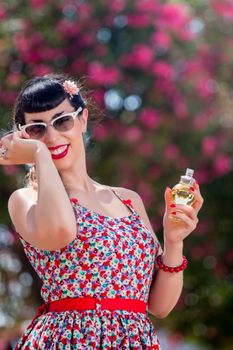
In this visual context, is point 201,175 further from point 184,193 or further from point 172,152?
point 184,193

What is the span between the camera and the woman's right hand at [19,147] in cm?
322

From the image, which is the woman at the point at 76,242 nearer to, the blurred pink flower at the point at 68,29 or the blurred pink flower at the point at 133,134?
the blurred pink flower at the point at 133,134

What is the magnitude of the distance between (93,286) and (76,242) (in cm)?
14

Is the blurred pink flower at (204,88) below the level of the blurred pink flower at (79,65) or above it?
below

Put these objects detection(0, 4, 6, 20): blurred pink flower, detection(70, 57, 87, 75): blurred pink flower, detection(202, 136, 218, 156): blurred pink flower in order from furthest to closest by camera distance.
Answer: detection(202, 136, 218, 156): blurred pink flower < detection(0, 4, 6, 20): blurred pink flower < detection(70, 57, 87, 75): blurred pink flower

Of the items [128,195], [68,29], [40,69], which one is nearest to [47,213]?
[128,195]

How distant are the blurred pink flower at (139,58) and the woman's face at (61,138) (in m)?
5.28

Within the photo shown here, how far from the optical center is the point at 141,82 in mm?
8797

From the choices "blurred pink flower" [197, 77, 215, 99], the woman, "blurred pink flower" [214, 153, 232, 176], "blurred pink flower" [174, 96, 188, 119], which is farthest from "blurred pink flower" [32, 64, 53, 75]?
the woman

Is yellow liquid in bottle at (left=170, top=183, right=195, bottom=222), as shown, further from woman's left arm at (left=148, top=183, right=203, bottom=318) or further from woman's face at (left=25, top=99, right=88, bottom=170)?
woman's face at (left=25, top=99, right=88, bottom=170)

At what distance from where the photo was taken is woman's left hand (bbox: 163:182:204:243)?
131 inches

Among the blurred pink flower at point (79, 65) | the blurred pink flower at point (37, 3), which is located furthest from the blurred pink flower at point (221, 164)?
the blurred pink flower at point (37, 3)

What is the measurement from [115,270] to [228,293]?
7.71 metres

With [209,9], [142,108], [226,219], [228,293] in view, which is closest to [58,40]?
[142,108]
